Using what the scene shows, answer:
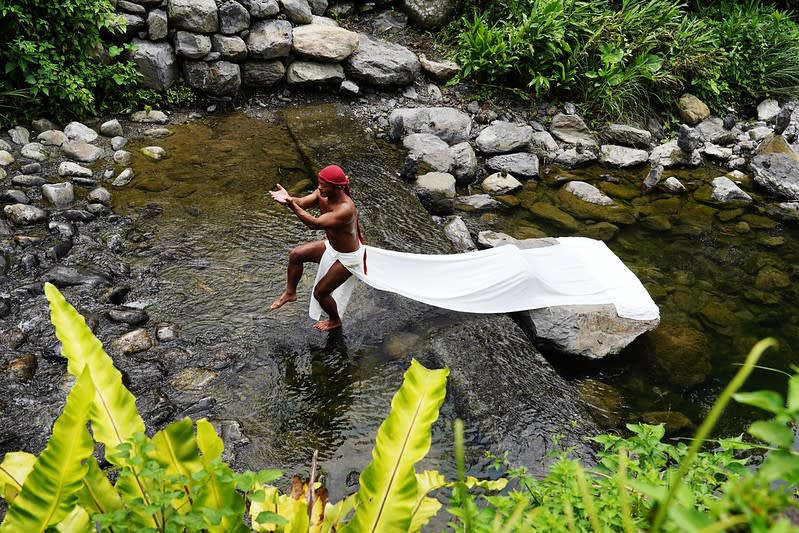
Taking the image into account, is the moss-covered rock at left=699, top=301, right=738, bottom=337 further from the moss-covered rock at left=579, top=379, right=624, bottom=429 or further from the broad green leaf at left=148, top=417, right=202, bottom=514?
the broad green leaf at left=148, top=417, right=202, bottom=514

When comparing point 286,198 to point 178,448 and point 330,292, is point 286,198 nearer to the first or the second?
point 330,292

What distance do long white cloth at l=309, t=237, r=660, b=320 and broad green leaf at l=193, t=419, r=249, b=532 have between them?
2.18 m

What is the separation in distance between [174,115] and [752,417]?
267 inches

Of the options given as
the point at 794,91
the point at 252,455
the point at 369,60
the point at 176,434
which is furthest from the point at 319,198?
the point at 794,91

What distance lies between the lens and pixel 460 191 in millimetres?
7242

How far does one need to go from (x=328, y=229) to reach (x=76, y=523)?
2.30m

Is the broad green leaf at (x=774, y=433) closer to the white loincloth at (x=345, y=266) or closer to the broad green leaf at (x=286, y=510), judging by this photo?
the broad green leaf at (x=286, y=510)

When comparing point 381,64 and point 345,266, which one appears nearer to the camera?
point 345,266

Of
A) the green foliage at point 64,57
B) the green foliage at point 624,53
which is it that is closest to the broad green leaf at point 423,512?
the green foliage at point 64,57

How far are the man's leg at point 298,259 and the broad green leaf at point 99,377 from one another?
197 cm

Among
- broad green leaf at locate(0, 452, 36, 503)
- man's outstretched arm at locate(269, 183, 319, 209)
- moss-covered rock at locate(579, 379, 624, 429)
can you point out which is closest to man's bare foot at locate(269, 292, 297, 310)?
man's outstretched arm at locate(269, 183, 319, 209)

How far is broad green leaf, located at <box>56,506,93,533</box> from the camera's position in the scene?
2078 millimetres

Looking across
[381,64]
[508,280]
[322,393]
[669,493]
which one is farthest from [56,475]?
[381,64]

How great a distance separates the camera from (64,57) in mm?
6582
